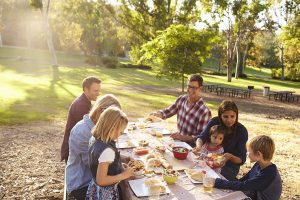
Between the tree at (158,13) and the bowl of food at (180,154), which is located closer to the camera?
the bowl of food at (180,154)

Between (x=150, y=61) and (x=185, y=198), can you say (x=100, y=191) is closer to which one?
(x=185, y=198)

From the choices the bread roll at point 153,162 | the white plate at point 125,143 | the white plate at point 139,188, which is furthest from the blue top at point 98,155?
the white plate at point 125,143

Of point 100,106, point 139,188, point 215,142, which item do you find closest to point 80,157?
point 100,106

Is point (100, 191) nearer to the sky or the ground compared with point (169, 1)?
nearer to the ground

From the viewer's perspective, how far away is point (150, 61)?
995 inches

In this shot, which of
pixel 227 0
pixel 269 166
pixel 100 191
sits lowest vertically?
pixel 100 191

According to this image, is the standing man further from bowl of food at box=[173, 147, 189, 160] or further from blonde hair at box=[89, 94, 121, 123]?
bowl of food at box=[173, 147, 189, 160]

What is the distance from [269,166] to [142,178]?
1.66 metres

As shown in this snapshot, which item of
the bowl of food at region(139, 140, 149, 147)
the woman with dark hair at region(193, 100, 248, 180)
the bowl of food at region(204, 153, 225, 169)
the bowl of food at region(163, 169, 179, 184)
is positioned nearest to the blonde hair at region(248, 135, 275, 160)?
the bowl of food at region(204, 153, 225, 169)

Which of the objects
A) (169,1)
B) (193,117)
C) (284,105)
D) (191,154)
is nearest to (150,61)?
(169,1)

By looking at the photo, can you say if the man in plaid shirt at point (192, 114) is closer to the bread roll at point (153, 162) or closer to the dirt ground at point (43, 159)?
the bread roll at point (153, 162)

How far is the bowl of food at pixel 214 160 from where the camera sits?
A: 4703 mm

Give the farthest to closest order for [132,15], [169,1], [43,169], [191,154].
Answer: [132,15], [169,1], [43,169], [191,154]

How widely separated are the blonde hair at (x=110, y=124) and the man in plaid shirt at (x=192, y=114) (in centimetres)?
270
